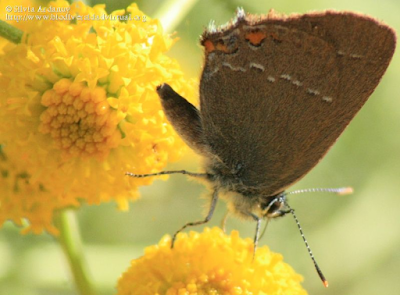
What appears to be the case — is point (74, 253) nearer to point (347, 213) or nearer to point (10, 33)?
point (10, 33)

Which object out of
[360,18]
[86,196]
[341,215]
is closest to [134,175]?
[86,196]

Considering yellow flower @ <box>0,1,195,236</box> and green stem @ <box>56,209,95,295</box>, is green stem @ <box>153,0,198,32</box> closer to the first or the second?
yellow flower @ <box>0,1,195,236</box>

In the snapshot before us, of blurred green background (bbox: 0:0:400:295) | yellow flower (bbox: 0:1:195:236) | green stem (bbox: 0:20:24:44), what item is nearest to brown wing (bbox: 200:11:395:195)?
yellow flower (bbox: 0:1:195:236)

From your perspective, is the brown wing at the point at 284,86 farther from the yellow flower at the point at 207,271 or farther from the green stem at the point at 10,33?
the green stem at the point at 10,33

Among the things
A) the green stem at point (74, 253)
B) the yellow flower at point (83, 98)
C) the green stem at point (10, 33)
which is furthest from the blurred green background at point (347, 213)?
the green stem at point (10, 33)

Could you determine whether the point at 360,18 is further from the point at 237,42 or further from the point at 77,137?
the point at 77,137

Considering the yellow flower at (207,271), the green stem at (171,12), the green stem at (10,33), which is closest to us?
the green stem at (10,33)
